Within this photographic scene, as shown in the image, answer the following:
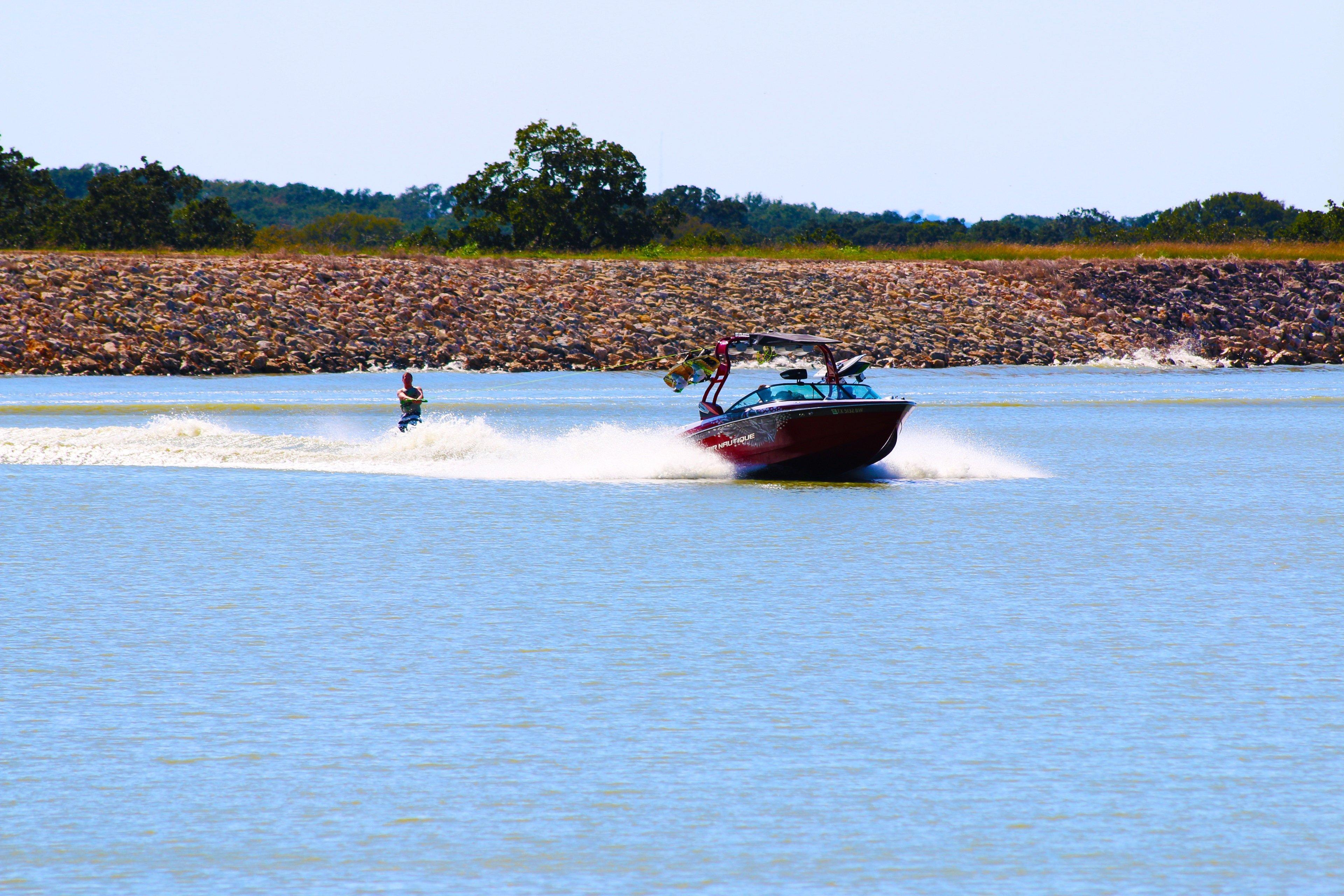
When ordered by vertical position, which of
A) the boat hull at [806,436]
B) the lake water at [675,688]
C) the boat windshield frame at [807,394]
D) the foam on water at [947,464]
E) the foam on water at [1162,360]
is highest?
the boat windshield frame at [807,394]

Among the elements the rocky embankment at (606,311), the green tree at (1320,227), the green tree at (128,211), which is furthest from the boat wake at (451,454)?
the green tree at (1320,227)

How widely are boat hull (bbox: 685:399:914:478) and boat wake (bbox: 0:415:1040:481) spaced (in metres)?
0.60

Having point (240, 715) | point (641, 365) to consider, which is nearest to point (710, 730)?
point (240, 715)

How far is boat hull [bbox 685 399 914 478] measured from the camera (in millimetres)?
23922

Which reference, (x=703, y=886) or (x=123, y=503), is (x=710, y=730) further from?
(x=123, y=503)

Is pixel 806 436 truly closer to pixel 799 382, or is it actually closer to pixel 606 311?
pixel 799 382

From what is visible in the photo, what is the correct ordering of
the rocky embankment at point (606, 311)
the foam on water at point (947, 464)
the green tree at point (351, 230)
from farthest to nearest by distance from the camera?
the green tree at point (351, 230) → the rocky embankment at point (606, 311) → the foam on water at point (947, 464)

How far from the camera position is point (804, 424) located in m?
24.2

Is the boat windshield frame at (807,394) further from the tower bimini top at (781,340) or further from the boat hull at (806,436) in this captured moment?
the tower bimini top at (781,340)

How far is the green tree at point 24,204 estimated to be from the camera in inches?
3356

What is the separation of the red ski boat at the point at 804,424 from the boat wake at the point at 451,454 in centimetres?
82

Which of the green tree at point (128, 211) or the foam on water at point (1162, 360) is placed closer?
the foam on water at point (1162, 360)

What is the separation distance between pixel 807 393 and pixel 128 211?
70.7 meters

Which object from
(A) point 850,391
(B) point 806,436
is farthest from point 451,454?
(A) point 850,391
